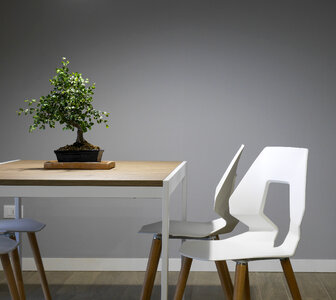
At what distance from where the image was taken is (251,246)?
2.09 m

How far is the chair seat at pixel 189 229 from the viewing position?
97.1 inches

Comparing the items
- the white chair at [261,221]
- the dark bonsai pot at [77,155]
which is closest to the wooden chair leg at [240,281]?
the white chair at [261,221]

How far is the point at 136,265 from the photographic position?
12.1 ft

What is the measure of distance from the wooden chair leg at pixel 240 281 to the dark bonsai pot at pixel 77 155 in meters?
0.96

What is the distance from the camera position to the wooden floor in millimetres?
3143

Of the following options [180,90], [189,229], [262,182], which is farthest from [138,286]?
[262,182]

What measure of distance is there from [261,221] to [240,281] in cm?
41

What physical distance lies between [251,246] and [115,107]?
183 cm

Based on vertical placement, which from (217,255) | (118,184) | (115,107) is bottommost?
(217,255)

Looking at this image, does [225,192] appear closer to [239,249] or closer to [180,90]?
[239,249]

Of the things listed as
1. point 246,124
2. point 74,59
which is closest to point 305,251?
point 246,124

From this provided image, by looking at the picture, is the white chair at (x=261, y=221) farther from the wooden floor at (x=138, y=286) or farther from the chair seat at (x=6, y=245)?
the wooden floor at (x=138, y=286)

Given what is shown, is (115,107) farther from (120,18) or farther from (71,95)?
(71,95)

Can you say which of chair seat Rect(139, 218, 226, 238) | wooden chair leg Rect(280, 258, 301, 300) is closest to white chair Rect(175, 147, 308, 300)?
wooden chair leg Rect(280, 258, 301, 300)
